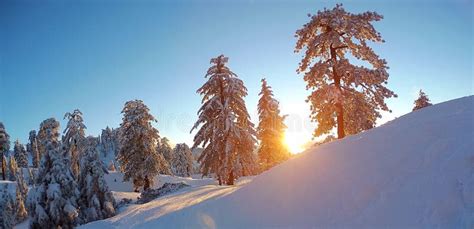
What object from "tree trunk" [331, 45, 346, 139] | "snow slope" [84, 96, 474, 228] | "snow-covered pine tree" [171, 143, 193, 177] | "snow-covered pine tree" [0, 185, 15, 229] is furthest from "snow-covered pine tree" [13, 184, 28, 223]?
"tree trunk" [331, 45, 346, 139]

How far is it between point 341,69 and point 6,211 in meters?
44.6

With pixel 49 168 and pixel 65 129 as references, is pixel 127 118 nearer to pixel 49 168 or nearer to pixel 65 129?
pixel 65 129

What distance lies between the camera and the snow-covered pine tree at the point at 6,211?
40.2 metres

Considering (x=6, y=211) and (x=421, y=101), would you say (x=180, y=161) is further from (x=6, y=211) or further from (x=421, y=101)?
(x=421, y=101)

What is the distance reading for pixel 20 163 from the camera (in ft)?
297

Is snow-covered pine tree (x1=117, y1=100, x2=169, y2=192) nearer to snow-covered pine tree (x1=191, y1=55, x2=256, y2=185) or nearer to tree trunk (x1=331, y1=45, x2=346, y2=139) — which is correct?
snow-covered pine tree (x1=191, y1=55, x2=256, y2=185)

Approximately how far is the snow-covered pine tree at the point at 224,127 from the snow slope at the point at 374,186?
12957mm

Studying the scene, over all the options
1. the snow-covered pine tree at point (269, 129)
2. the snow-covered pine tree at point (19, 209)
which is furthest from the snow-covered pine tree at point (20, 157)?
the snow-covered pine tree at point (269, 129)

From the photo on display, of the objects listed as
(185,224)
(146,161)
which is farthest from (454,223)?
(146,161)

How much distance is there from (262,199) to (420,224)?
5327 mm

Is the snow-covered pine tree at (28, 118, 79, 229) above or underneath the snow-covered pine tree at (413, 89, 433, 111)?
underneath

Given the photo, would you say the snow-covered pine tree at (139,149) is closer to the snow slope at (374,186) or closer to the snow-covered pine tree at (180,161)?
the snow slope at (374,186)

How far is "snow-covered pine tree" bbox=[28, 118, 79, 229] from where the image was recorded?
20.6m

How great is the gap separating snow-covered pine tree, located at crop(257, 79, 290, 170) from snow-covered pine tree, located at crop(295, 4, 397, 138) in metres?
21.9
